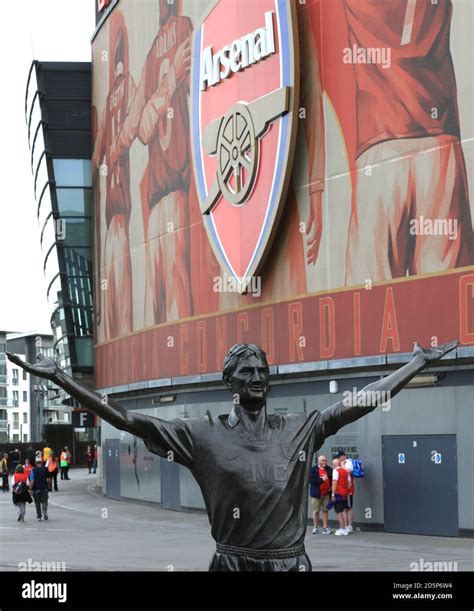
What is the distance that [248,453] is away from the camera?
415cm

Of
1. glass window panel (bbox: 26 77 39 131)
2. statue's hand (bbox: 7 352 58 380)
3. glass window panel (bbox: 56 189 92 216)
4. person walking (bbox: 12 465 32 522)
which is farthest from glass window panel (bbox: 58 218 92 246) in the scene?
statue's hand (bbox: 7 352 58 380)

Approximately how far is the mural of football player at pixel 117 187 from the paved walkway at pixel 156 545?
330 inches

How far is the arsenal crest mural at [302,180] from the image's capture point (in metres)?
23.1

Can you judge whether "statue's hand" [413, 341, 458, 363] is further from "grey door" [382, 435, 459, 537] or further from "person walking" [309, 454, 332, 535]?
"person walking" [309, 454, 332, 535]

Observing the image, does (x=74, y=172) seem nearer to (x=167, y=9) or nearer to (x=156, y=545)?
(x=167, y=9)

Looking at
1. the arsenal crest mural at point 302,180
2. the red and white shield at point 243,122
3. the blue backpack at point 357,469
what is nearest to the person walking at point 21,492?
the arsenal crest mural at point 302,180

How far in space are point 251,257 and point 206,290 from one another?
11.6 ft

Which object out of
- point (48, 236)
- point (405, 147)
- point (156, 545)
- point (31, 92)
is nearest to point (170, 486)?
point (156, 545)

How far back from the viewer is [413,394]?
2417 centimetres

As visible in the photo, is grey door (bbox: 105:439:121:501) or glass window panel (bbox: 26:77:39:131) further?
glass window panel (bbox: 26:77:39:131)

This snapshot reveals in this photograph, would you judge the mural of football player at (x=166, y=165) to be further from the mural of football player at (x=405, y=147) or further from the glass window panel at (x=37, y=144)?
the glass window panel at (x=37, y=144)

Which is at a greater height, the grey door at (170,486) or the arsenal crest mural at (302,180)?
the arsenal crest mural at (302,180)

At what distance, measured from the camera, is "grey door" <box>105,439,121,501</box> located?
131 ft

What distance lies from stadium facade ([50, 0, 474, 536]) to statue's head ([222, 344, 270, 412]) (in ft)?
60.4
